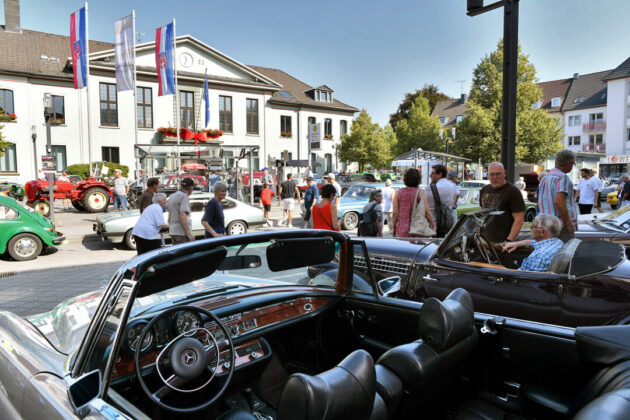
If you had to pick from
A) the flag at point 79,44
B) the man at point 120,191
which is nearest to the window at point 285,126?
the flag at point 79,44

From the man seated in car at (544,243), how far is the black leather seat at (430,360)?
2330 millimetres

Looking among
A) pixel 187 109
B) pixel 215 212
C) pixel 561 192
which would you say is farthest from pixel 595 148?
pixel 215 212

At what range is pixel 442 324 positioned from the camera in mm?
1951

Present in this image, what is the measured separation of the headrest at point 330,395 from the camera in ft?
4.04

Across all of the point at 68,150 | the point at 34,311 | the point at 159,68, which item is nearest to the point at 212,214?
the point at 34,311

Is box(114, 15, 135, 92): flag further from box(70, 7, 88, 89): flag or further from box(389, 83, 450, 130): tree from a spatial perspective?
box(389, 83, 450, 130): tree

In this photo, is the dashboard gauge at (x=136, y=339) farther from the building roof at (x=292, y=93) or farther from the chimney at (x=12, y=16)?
the chimney at (x=12, y=16)

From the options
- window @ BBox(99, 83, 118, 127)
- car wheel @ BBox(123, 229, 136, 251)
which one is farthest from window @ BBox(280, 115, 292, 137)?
car wheel @ BBox(123, 229, 136, 251)

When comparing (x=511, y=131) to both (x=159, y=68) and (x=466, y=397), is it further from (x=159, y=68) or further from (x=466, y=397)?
(x=159, y=68)

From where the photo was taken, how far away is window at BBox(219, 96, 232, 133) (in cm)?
3838

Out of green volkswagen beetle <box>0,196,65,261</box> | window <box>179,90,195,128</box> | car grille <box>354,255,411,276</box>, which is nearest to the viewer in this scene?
car grille <box>354,255,411,276</box>

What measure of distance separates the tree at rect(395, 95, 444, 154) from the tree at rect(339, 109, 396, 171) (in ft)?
20.1

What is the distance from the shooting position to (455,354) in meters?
2.01

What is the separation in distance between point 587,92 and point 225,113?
165 feet
